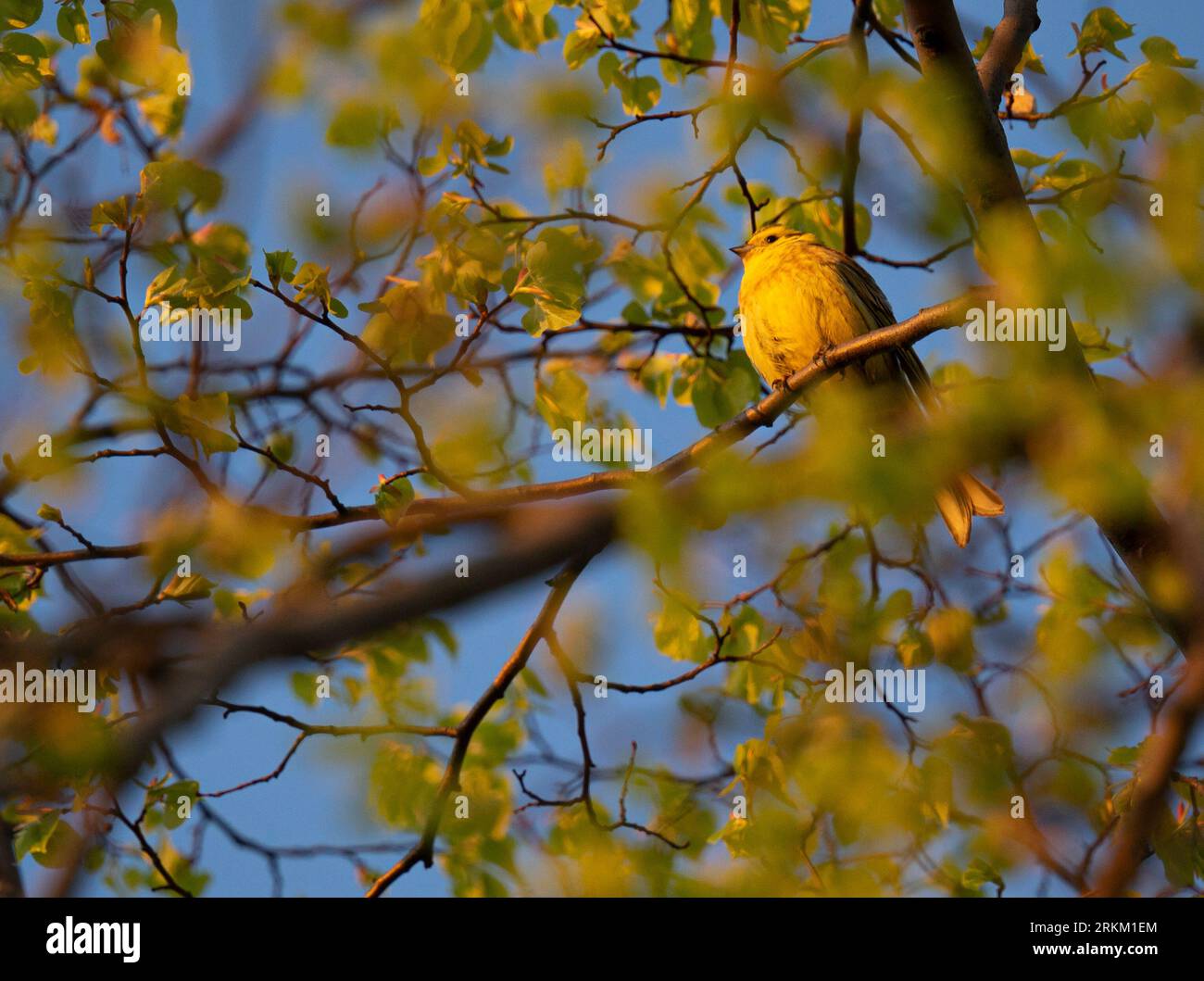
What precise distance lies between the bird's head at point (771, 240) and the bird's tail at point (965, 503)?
62.9 inches

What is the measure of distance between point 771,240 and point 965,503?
Answer: 1957 millimetres

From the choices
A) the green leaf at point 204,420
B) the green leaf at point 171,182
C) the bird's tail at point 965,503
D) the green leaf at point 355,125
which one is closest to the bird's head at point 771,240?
the bird's tail at point 965,503

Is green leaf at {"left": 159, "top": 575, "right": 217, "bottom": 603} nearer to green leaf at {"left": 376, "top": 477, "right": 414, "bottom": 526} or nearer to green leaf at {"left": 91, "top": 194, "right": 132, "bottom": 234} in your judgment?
green leaf at {"left": 376, "top": 477, "right": 414, "bottom": 526}

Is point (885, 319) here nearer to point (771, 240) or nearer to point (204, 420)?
point (771, 240)

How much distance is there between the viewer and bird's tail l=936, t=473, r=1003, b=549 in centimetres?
577

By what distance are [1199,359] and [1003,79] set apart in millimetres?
2686

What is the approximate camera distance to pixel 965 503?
19.0 ft

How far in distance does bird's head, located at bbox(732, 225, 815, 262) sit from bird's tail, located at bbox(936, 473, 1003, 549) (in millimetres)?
1598

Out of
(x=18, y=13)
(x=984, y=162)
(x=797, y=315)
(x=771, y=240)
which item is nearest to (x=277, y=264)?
(x=18, y=13)

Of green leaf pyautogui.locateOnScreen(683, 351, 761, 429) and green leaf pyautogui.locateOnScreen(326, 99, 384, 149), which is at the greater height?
green leaf pyautogui.locateOnScreen(326, 99, 384, 149)

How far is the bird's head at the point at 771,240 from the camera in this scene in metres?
6.53

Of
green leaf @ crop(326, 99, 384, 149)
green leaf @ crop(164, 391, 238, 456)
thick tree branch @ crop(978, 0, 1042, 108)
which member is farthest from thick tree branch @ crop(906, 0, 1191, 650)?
green leaf @ crop(164, 391, 238, 456)
